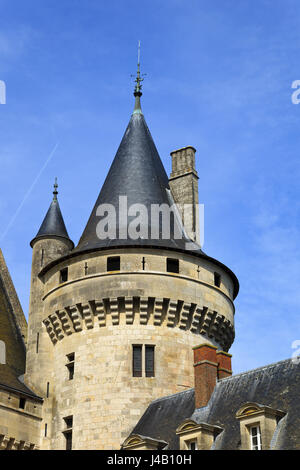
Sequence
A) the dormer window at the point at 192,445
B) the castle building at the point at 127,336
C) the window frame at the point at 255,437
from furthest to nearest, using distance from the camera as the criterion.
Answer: the castle building at the point at 127,336
the dormer window at the point at 192,445
the window frame at the point at 255,437

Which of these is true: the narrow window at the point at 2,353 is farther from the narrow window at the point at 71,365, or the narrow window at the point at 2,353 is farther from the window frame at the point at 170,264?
the window frame at the point at 170,264

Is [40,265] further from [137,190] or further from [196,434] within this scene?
[196,434]

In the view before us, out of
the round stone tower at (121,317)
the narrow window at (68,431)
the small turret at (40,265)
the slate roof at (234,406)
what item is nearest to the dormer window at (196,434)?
the slate roof at (234,406)

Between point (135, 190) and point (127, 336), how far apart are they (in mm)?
5723

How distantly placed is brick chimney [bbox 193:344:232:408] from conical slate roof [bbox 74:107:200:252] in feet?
14.9

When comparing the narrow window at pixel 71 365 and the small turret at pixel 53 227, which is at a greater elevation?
the small turret at pixel 53 227

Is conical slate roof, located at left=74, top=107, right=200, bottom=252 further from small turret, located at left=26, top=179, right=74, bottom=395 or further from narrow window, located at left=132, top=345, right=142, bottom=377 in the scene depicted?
narrow window, located at left=132, top=345, right=142, bottom=377

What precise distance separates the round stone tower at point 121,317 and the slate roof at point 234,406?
0.98 meters

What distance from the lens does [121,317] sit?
25672 mm

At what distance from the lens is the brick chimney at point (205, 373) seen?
22.5 metres

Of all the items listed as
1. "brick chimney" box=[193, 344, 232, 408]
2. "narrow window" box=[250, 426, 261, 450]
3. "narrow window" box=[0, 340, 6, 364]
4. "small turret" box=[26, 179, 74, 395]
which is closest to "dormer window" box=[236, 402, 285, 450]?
"narrow window" box=[250, 426, 261, 450]

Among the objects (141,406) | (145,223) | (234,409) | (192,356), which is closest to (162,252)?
(145,223)

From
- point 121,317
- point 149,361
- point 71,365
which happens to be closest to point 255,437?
point 149,361
